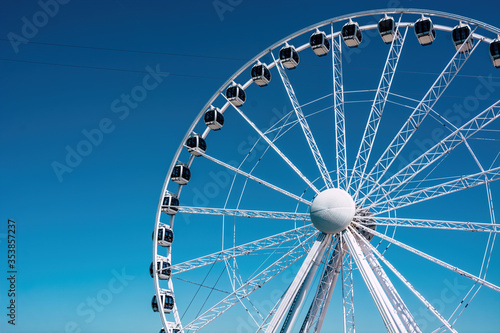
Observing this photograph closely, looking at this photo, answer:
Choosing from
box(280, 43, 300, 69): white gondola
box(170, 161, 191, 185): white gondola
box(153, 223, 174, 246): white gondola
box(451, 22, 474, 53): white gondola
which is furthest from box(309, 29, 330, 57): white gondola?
box(153, 223, 174, 246): white gondola

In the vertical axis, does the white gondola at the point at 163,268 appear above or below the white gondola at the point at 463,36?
below

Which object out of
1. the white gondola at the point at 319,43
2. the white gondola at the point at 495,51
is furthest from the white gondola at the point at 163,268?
the white gondola at the point at 495,51

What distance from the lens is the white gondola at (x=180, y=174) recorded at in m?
30.0

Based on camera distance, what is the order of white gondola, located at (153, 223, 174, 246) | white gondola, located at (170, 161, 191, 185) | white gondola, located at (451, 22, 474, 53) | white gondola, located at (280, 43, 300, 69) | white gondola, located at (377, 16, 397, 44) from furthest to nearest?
white gondola, located at (170, 161, 191, 185), white gondola, located at (153, 223, 174, 246), white gondola, located at (280, 43, 300, 69), white gondola, located at (377, 16, 397, 44), white gondola, located at (451, 22, 474, 53)

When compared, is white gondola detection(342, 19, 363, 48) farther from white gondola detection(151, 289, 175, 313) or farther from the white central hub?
white gondola detection(151, 289, 175, 313)

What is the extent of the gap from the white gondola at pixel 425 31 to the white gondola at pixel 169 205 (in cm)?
1417

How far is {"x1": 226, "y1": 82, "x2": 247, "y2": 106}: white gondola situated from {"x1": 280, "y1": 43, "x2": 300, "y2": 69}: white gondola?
8.42 ft

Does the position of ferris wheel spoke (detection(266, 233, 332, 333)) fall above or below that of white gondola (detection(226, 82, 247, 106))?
below

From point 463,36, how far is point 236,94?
437 inches

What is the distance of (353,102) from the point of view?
88.1 feet

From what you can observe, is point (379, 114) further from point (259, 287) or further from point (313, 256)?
point (259, 287)

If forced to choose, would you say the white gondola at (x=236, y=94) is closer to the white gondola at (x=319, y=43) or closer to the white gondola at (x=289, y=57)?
the white gondola at (x=289, y=57)

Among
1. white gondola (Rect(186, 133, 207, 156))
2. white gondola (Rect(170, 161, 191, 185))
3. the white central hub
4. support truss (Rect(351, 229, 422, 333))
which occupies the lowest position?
support truss (Rect(351, 229, 422, 333))

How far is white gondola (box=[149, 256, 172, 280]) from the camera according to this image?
28609 millimetres
